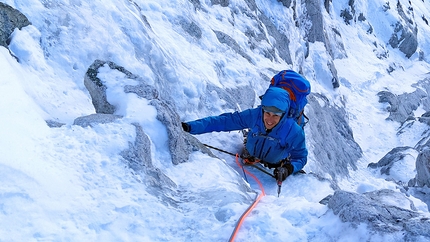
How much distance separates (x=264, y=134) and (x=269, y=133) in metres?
0.11

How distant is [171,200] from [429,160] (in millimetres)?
8533

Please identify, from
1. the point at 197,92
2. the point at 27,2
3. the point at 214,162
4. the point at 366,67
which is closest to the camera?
the point at 214,162

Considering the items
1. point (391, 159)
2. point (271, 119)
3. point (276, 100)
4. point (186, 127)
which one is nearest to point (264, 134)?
Result: point (271, 119)

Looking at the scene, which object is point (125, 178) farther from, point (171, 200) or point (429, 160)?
point (429, 160)

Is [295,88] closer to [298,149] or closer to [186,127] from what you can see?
[298,149]

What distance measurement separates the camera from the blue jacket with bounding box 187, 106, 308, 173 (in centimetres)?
690

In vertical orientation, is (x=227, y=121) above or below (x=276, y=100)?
below

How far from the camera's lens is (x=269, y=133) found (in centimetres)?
694

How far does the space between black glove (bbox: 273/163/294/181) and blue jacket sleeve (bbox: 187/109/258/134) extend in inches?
37.3

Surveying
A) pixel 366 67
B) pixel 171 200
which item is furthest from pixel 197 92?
pixel 366 67

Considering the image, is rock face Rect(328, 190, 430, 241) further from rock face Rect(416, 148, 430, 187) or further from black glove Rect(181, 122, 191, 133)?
rock face Rect(416, 148, 430, 187)

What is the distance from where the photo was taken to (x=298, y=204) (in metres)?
4.55

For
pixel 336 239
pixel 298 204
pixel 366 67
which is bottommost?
pixel 366 67

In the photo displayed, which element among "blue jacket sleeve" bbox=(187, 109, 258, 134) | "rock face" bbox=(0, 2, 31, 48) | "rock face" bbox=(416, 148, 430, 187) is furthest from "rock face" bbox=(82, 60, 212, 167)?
"rock face" bbox=(416, 148, 430, 187)
